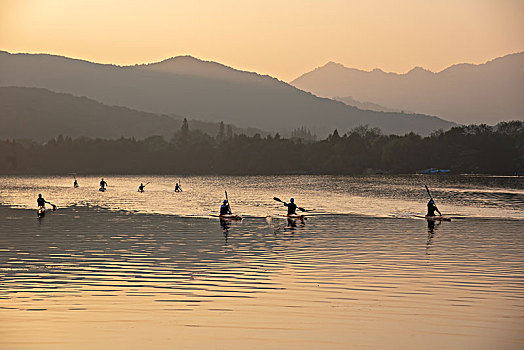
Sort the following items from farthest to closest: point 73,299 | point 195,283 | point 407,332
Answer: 1. point 195,283
2. point 73,299
3. point 407,332

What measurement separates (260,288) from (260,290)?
0.55 meters

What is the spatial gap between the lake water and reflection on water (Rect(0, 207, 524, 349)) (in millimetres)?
74

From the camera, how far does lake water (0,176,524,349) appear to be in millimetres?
23812

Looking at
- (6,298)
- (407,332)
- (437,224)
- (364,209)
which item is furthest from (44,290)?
(364,209)

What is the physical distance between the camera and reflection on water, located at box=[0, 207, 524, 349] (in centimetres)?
2381

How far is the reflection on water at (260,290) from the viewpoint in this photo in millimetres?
23812

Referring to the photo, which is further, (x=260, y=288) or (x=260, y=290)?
(x=260, y=288)

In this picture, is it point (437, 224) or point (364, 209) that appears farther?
point (364, 209)

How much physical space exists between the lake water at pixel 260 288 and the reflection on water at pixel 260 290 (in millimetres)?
74

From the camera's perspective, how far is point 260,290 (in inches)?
1236

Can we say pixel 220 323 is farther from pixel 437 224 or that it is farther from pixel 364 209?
pixel 364 209

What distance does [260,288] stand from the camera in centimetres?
3195

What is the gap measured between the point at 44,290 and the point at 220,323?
10.0 meters

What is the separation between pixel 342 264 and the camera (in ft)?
131
